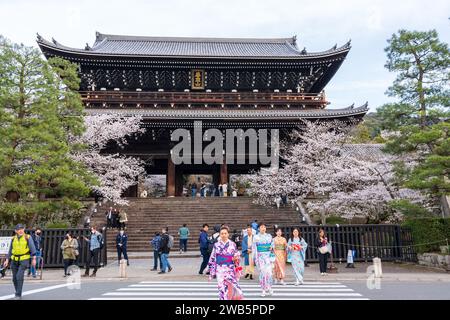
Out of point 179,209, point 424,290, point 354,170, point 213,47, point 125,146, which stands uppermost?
point 213,47

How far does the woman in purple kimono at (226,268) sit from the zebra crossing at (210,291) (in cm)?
183

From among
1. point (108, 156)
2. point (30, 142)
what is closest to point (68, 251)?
point (30, 142)

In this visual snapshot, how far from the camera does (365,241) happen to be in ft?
50.7

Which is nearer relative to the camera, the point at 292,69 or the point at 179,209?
the point at 179,209

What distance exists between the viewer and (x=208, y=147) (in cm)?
2736

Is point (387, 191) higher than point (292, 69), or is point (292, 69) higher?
point (292, 69)

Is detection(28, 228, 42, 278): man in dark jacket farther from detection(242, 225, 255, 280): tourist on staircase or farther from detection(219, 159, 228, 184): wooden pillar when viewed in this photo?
detection(219, 159, 228, 184): wooden pillar

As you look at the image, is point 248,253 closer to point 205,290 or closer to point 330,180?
point 205,290
